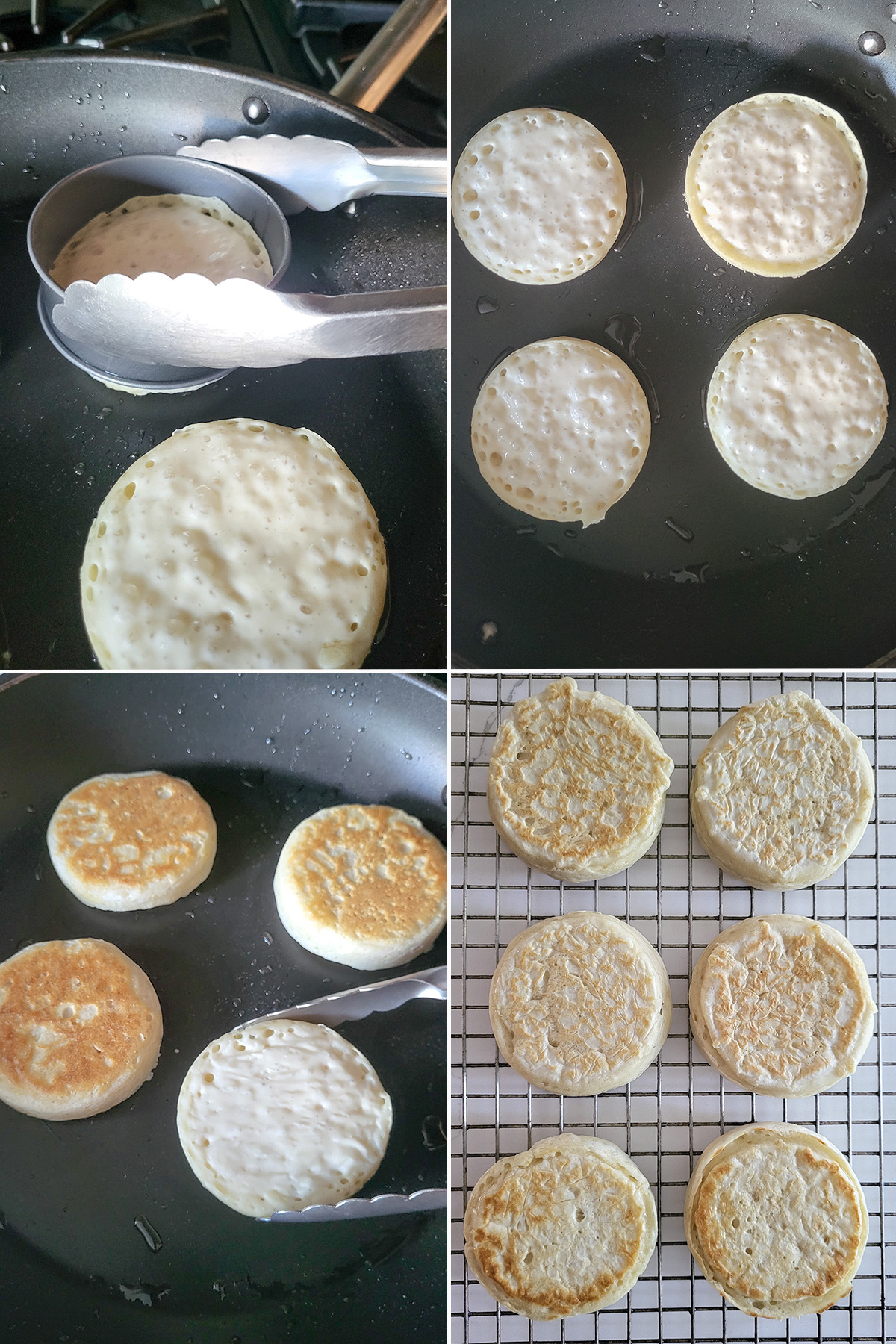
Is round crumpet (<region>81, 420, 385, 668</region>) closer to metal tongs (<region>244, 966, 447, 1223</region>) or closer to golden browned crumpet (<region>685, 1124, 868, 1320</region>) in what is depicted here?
metal tongs (<region>244, 966, 447, 1223</region>)

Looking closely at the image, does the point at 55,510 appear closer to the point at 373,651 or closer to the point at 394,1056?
the point at 373,651

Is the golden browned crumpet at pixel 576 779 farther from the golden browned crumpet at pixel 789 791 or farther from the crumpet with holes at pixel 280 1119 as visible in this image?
the crumpet with holes at pixel 280 1119

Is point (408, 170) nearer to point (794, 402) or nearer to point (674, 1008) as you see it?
point (794, 402)

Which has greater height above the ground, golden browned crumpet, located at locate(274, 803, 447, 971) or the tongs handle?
the tongs handle

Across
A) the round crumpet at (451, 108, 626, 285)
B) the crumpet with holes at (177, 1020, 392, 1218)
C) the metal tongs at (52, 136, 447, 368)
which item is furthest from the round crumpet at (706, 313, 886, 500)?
the crumpet with holes at (177, 1020, 392, 1218)

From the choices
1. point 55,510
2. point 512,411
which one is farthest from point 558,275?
point 55,510
